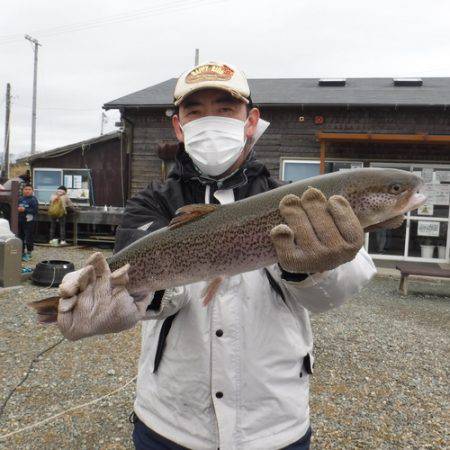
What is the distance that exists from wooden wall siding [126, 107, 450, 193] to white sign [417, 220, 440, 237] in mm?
1981

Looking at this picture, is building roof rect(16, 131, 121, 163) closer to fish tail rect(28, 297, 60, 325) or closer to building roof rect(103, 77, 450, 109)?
building roof rect(103, 77, 450, 109)

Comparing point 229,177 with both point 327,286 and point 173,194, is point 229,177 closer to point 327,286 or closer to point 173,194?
point 173,194

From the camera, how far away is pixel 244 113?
258 centimetres

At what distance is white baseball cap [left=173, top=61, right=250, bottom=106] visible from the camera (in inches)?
92.4

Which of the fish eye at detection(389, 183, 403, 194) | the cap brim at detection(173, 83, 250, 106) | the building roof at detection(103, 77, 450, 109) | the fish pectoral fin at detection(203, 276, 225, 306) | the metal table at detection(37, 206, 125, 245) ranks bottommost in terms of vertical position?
the metal table at detection(37, 206, 125, 245)

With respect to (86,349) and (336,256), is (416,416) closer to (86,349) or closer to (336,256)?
(336,256)

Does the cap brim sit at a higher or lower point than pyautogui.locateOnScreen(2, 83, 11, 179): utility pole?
lower

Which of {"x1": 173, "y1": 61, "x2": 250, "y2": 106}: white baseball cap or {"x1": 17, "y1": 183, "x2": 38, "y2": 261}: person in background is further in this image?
{"x1": 17, "y1": 183, "x2": 38, "y2": 261}: person in background

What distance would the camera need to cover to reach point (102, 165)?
19.1m

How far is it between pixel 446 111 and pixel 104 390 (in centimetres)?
1302

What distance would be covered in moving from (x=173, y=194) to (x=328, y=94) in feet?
48.7

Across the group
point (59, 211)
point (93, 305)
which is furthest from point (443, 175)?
point (93, 305)

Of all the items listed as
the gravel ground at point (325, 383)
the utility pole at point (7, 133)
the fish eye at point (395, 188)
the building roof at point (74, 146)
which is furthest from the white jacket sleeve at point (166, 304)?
the utility pole at point (7, 133)

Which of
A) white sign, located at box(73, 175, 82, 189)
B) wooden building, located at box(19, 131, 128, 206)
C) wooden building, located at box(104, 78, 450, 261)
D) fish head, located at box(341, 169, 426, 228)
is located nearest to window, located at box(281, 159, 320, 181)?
wooden building, located at box(104, 78, 450, 261)
